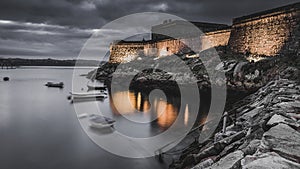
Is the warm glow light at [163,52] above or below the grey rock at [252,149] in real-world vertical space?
above

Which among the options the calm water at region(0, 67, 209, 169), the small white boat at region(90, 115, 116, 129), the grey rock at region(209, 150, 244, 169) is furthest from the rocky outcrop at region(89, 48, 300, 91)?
the grey rock at region(209, 150, 244, 169)

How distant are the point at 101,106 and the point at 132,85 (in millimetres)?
16313

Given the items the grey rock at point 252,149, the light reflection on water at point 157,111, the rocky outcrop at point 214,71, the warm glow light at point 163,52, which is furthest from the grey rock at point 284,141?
the warm glow light at point 163,52

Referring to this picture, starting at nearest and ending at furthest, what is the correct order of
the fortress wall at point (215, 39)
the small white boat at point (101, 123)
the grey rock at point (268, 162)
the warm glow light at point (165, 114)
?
the grey rock at point (268, 162)
the small white boat at point (101, 123)
the warm glow light at point (165, 114)
the fortress wall at point (215, 39)

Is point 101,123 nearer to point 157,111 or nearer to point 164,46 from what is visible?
point 157,111

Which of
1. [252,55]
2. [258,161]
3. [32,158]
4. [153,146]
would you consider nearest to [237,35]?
[252,55]

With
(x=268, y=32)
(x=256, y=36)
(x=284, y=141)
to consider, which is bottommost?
(x=284, y=141)

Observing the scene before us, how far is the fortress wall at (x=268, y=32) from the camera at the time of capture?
2542 centimetres

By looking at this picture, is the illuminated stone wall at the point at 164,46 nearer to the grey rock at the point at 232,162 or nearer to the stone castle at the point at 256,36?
the stone castle at the point at 256,36

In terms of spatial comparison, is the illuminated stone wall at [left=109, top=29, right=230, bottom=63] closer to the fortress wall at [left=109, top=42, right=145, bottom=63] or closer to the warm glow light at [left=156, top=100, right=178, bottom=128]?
the fortress wall at [left=109, top=42, right=145, bottom=63]

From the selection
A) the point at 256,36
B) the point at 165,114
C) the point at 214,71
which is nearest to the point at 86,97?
the point at 165,114

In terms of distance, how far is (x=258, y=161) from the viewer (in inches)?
155

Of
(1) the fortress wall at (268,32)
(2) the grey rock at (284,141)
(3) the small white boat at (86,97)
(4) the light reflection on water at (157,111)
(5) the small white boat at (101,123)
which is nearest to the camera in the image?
(2) the grey rock at (284,141)

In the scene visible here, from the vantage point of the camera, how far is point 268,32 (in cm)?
2806
